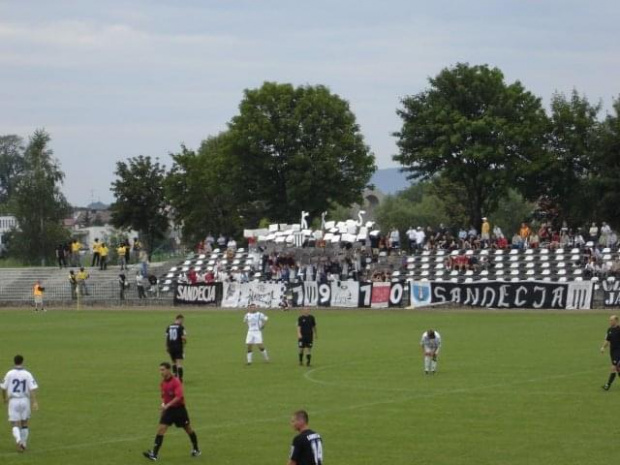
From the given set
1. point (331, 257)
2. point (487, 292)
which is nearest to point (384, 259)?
point (331, 257)

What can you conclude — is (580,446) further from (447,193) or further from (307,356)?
(447,193)

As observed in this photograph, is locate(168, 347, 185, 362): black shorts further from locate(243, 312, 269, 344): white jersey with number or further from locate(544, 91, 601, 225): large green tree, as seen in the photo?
locate(544, 91, 601, 225): large green tree

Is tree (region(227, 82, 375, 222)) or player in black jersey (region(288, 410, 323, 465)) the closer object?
player in black jersey (region(288, 410, 323, 465))

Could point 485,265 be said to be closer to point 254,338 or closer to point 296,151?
point 296,151

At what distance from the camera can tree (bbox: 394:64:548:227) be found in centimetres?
8044

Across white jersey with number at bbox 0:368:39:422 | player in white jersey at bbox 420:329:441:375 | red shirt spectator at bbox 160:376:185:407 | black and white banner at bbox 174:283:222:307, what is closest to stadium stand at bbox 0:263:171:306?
black and white banner at bbox 174:283:222:307

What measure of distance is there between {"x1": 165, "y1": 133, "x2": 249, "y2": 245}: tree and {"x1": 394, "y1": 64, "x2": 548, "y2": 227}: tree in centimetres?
2401

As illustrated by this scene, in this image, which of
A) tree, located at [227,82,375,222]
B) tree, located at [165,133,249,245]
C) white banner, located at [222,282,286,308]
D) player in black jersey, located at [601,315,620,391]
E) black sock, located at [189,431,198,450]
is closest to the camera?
black sock, located at [189,431,198,450]

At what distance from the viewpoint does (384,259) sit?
7438cm

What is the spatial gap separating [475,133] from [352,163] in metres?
16.5

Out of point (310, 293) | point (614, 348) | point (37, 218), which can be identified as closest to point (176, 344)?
point (614, 348)

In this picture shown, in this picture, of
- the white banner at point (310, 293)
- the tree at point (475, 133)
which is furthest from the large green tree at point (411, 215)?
the white banner at point (310, 293)

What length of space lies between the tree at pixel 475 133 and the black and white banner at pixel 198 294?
1716 cm

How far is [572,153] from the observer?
79.3 m
